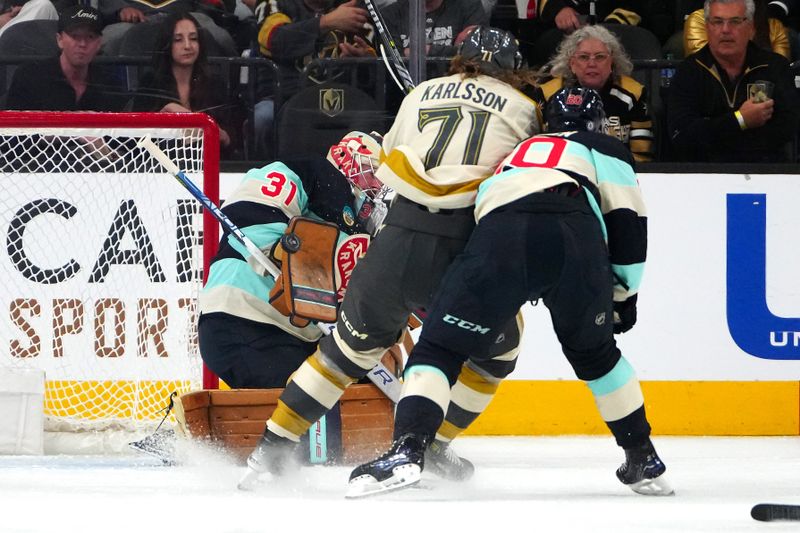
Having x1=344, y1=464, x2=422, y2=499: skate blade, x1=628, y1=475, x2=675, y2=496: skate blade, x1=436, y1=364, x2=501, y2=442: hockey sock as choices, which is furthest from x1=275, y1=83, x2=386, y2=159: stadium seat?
x1=344, y1=464, x2=422, y2=499: skate blade

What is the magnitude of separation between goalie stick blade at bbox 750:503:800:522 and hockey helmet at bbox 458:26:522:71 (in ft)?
3.98

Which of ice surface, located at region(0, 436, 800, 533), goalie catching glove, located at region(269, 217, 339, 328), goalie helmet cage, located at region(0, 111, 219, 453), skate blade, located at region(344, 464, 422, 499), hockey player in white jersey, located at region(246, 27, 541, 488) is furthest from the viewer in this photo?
goalie helmet cage, located at region(0, 111, 219, 453)

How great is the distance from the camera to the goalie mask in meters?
3.90

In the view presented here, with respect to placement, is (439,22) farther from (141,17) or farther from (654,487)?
(654,487)

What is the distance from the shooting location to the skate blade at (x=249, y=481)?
323cm

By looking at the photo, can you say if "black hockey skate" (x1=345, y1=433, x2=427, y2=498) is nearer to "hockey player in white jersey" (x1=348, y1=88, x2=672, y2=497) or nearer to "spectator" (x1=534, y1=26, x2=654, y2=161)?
"hockey player in white jersey" (x1=348, y1=88, x2=672, y2=497)

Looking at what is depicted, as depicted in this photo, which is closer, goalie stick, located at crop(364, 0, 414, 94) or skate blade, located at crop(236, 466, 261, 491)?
skate blade, located at crop(236, 466, 261, 491)

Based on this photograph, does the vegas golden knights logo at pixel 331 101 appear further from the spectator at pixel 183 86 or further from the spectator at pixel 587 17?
the spectator at pixel 587 17

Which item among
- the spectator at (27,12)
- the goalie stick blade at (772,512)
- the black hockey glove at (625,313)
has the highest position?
the spectator at (27,12)

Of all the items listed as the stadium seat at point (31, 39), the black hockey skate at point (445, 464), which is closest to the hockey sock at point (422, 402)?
the black hockey skate at point (445, 464)

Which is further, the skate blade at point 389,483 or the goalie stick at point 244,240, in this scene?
the goalie stick at point 244,240

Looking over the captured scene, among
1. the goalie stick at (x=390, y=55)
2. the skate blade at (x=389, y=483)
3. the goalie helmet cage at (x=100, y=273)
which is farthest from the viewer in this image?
the goalie stick at (x=390, y=55)

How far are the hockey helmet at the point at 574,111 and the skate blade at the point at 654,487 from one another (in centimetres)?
84

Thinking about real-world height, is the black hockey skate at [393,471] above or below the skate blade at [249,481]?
above
